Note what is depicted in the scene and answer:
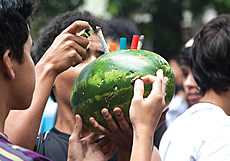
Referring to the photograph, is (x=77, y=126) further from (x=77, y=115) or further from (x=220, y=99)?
(x=220, y=99)

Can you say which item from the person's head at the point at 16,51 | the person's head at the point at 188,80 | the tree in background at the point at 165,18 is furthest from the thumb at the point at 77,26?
the tree in background at the point at 165,18

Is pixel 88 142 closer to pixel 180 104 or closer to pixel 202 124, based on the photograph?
pixel 202 124

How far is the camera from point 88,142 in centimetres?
257

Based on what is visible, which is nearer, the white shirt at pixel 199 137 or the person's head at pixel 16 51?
the person's head at pixel 16 51

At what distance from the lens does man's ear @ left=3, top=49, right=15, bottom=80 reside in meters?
1.74

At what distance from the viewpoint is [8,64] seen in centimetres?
176

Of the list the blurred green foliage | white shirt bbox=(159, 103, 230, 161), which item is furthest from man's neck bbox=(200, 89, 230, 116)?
the blurred green foliage

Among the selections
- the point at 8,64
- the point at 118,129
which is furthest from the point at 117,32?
the point at 8,64

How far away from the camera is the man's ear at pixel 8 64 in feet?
5.72

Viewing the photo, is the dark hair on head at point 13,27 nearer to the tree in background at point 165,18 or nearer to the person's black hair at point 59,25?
the person's black hair at point 59,25

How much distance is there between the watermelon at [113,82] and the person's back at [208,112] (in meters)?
0.60

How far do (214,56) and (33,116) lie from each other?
5.34ft

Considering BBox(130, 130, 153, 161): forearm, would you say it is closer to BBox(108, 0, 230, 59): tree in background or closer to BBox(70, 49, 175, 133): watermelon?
BBox(70, 49, 175, 133): watermelon

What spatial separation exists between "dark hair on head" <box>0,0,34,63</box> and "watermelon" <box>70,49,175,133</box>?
497 mm
